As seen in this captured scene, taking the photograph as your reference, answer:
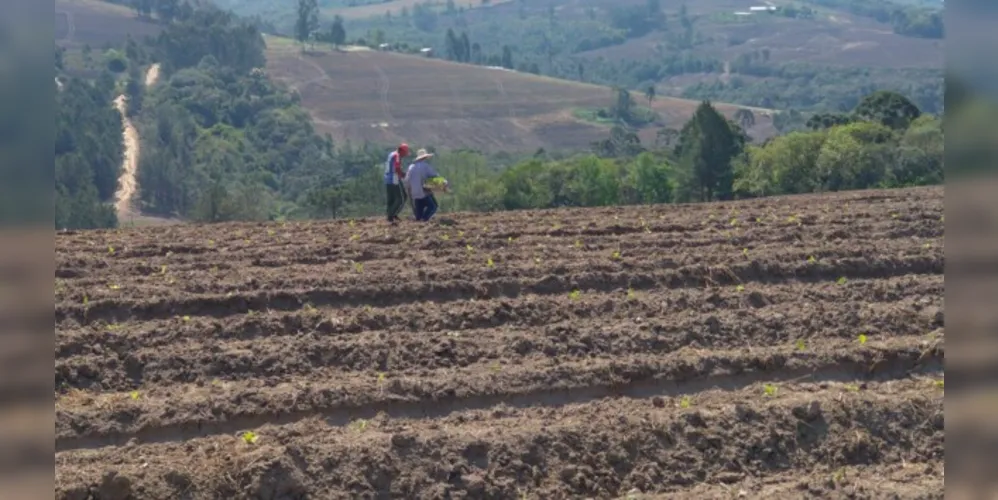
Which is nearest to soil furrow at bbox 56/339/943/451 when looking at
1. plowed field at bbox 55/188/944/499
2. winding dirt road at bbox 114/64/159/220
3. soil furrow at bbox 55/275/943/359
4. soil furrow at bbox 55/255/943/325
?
plowed field at bbox 55/188/944/499

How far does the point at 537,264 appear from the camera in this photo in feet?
41.7

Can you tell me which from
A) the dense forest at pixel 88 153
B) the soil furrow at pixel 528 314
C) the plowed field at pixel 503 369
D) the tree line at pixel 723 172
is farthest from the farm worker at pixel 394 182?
the dense forest at pixel 88 153

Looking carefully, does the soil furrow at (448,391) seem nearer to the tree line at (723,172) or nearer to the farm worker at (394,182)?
the farm worker at (394,182)

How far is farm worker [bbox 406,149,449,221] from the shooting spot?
640 inches

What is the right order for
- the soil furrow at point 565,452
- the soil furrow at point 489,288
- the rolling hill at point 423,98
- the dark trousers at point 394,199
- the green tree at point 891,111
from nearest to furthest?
the soil furrow at point 565,452, the soil furrow at point 489,288, the dark trousers at point 394,199, the green tree at point 891,111, the rolling hill at point 423,98

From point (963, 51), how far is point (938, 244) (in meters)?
12.4

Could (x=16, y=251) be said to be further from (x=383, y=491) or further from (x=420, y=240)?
(x=420, y=240)

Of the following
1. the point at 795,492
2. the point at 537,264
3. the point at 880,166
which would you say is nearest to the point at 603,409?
the point at 795,492

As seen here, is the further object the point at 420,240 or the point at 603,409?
the point at 420,240

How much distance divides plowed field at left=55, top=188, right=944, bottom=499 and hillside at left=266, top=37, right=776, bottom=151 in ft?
244

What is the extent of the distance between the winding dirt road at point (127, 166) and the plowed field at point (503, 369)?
36102 mm

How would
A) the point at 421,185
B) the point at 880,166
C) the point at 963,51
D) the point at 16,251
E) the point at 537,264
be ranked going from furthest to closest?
the point at 880,166
the point at 421,185
the point at 537,264
the point at 963,51
the point at 16,251

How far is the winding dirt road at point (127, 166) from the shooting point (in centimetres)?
5631

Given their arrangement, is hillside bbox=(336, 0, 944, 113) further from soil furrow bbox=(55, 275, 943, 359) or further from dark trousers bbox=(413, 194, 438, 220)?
soil furrow bbox=(55, 275, 943, 359)
